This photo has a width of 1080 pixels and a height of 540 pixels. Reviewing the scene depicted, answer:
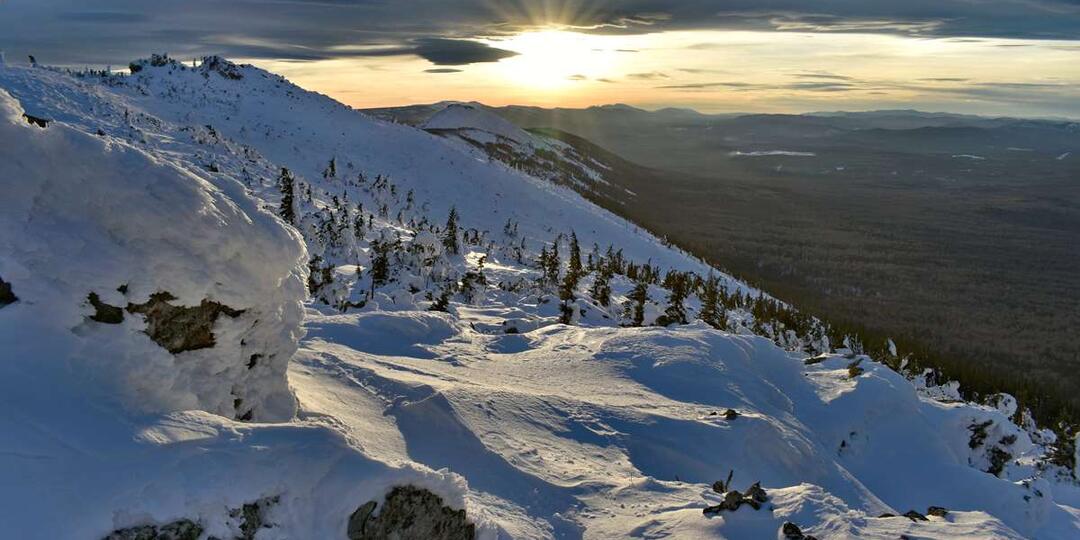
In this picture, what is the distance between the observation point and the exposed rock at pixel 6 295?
539 cm

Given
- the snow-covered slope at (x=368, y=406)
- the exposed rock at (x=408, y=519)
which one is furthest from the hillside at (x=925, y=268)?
the exposed rock at (x=408, y=519)

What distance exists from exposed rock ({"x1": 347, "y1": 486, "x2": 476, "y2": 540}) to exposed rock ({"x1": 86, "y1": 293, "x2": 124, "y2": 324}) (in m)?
2.70

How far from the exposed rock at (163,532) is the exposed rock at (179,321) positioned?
1.94 m

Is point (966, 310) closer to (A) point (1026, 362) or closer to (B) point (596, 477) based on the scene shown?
(A) point (1026, 362)

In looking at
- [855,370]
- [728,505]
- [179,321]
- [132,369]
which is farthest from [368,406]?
[855,370]

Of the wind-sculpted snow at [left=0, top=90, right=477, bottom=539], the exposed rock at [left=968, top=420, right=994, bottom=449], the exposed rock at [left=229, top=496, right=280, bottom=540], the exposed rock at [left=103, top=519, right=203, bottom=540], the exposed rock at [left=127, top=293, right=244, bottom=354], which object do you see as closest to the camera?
the exposed rock at [left=103, top=519, right=203, bottom=540]

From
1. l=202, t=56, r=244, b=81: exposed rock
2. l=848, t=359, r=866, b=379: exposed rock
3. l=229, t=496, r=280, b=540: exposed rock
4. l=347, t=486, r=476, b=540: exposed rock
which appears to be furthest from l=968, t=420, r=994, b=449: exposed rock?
l=202, t=56, r=244, b=81: exposed rock

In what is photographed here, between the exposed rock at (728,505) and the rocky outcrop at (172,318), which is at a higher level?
the rocky outcrop at (172,318)

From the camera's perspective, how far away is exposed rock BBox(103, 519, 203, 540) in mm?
4502

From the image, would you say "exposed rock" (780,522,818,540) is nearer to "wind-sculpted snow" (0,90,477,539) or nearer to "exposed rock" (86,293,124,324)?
"wind-sculpted snow" (0,90,477,539)

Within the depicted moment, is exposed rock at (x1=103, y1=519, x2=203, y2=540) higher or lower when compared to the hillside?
higher

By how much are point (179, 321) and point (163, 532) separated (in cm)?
225

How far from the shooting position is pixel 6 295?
541cm

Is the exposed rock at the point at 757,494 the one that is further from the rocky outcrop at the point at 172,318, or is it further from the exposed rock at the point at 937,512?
the rocky outcrop at the point at 172,318
